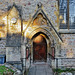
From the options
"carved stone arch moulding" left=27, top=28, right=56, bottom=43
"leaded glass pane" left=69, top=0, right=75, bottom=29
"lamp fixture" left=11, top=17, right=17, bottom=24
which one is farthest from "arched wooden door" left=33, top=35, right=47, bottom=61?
"leaded glass pane" left=69, top=0, right=75, bottom=29

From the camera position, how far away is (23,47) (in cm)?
713

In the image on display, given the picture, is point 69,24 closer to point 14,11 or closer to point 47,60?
point 47,60

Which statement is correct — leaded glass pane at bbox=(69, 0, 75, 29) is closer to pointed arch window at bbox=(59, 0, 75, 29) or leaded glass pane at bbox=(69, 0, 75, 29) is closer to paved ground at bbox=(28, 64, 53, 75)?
pointed arch window at bbox=(59, 0, 75, 29)

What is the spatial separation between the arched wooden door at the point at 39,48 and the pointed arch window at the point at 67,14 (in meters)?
1.74

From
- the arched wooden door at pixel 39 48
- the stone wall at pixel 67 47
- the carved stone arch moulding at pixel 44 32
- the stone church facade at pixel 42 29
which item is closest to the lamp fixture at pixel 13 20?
the stone church facade at pixel 42 29

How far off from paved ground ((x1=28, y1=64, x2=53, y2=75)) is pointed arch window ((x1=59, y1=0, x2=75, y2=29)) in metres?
2.97

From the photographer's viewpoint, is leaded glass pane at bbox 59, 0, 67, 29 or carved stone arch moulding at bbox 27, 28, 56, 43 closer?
carved stone arch moulding at bbox 27, 28, 56, 43

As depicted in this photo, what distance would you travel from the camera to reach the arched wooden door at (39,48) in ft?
26.1

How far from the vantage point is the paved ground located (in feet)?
23.1

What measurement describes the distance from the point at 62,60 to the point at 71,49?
953 mm

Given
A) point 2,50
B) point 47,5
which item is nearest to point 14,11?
point 47,5

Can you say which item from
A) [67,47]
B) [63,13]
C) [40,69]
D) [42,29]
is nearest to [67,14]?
[63,13]

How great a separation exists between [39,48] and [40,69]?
153 centimetres

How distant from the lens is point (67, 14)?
753 centimetres
